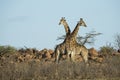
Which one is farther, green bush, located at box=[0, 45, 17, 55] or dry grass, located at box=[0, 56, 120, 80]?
green bush, located at box=[0, 45, 17, 55]

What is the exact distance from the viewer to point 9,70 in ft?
54.9

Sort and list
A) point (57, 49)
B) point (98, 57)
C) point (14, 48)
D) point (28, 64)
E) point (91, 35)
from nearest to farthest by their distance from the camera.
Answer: point (28, 64) → point (57, 49) → point (98, 57) → point (14, 48) → point (91, 35)

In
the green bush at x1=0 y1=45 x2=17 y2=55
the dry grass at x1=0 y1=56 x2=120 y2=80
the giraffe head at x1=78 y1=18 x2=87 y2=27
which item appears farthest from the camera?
the green bush at x1=0 y1=45 x2=17 y2=55

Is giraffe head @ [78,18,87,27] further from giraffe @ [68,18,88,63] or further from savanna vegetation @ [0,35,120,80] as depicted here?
savanna vegetation @ [0,35,120,80]

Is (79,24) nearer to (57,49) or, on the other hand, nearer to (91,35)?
(57,49)

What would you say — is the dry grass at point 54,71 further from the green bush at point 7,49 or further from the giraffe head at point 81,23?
the green bush at point 7,49

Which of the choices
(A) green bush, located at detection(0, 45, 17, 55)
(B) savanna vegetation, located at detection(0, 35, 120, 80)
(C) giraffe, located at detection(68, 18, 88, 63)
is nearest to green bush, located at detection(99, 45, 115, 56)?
(A) green bush, located at detection(0, 45, 17, 55)

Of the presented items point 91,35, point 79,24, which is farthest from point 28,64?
point 91,35

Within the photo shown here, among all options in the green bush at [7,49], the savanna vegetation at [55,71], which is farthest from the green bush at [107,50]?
the savanna vegetation at [55,71]

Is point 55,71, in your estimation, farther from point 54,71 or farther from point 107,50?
point 107,50

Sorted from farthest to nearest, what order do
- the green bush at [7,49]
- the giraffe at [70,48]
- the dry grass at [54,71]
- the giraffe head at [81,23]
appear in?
1. the green bush at [7,49]
2. the giraffe head at [81,23]
3. the giraffe at [70,48]
4. the dry grass at [54,71]

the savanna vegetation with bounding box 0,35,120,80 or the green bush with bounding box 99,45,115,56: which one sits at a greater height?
the green bush with bounding box 99,45,115,56

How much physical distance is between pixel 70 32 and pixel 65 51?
1.27 metres

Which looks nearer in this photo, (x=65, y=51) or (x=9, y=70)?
(x=9, y=70)
